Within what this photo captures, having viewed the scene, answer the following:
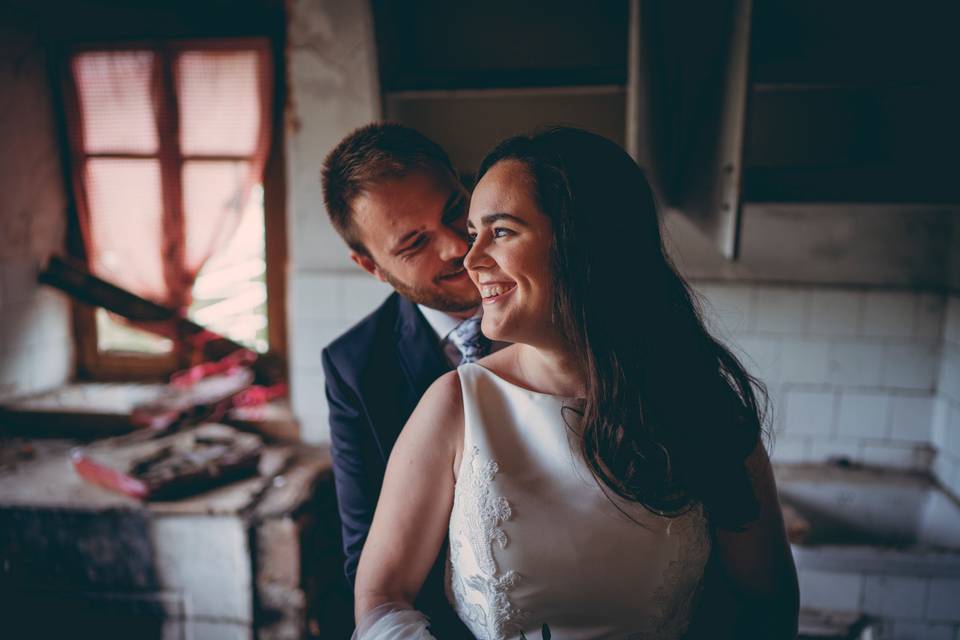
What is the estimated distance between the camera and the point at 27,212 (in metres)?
2.73

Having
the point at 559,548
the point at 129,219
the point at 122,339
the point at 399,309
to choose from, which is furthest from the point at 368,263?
the point at 122,339

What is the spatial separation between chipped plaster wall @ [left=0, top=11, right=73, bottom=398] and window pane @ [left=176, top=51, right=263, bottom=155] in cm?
68

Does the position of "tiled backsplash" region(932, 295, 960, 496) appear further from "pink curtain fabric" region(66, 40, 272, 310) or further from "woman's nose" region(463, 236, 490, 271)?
"pink curtain fabric" region(66, 40, 272, 310)

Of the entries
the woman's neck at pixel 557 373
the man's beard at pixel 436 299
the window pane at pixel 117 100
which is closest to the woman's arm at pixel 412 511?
the woman's neck at pixel 557 373

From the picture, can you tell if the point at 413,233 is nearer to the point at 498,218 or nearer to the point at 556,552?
the point at 498,218

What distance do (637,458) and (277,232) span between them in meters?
2.12

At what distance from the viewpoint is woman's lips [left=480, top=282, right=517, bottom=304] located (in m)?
1.05

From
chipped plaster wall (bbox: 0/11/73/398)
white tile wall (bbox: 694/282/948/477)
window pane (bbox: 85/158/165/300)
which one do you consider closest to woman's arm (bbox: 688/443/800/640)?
white tile wall (bbox: 694/282/948/477)

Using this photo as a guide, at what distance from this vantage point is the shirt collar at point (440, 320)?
1.52 m

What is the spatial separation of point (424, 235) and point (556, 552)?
76 centimetres

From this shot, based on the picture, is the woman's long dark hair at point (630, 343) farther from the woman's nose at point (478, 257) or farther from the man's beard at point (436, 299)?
the man's beard at point (436, 299)

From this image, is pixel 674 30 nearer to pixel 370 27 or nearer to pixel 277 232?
pixel 370 27

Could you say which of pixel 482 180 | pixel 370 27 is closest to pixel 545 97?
pixel 370 27

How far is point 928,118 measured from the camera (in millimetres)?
2232
